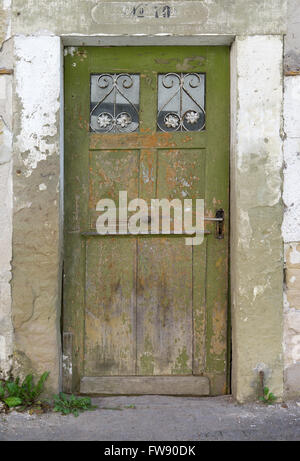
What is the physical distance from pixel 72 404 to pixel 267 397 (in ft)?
3.96

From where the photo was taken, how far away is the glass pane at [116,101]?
310 cm

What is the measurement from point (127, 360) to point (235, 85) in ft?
6.26

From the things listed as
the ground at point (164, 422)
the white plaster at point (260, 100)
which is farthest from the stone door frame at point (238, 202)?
the ground at point (164, 422)

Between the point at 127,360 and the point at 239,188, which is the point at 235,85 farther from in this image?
the point at 127,360

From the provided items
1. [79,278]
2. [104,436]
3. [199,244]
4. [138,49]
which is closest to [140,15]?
[138,49]

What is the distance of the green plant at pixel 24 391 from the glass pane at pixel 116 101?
1.66m

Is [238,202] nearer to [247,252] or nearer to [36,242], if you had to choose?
[247,252]

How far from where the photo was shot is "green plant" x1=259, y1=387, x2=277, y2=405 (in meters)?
2.89

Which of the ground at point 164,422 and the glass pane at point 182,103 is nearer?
the ground at point 164,422

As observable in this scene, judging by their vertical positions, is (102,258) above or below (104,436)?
above

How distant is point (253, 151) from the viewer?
2.89m

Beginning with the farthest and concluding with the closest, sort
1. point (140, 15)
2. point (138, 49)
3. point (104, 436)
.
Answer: point (138, 49) < point (140, 15) < point (104, 436)

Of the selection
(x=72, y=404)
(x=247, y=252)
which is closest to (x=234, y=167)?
(x=247, y=252)

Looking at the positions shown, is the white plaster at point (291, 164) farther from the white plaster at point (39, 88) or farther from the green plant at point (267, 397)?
the white plaster at point (39, 88)
